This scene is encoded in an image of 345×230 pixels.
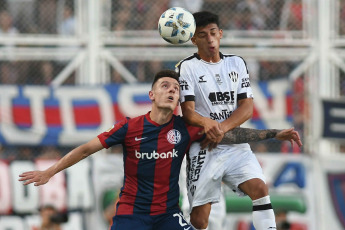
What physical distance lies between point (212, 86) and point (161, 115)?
2.28 feet

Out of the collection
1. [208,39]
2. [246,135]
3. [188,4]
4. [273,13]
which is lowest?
[246,135]

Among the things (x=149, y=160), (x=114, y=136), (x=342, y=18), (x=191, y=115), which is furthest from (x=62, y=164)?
(x=342, y=18)

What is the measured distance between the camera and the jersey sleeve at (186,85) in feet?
33.9

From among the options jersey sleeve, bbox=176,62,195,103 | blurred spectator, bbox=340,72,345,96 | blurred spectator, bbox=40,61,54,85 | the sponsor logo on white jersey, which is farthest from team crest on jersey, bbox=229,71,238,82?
blurred spectator, bbox=340,72,345,96

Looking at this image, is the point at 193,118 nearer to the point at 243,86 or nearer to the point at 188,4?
the point at 243,86

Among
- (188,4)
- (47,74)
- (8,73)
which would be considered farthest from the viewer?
(47,74)

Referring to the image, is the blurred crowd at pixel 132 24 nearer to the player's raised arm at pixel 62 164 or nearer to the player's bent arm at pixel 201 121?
the player's bent arm at pixel 201 121

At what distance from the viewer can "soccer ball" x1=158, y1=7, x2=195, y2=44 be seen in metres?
10.2

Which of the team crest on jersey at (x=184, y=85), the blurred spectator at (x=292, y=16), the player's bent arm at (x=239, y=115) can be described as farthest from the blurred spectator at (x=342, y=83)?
the team crest on jersey at (x=184, y=85)

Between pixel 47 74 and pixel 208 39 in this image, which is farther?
pixel 47 74

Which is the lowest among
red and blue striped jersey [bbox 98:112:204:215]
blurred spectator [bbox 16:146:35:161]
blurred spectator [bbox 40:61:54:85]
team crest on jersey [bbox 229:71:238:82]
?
blurred spectator [bbox 16:146:35:161]

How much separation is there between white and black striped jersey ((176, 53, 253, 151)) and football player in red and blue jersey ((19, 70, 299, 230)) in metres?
0.27

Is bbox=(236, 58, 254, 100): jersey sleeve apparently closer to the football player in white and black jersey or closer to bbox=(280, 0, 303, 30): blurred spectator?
the football player in white and black jersey

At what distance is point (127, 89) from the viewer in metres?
16.2
